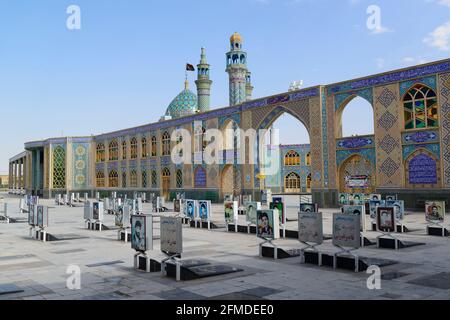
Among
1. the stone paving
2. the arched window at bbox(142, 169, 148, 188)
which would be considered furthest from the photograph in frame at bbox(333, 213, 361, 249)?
the arched window at bbox(142, 169, 148, 188)

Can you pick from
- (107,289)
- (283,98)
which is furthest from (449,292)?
(283,98)

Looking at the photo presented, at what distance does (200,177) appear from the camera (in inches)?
1700

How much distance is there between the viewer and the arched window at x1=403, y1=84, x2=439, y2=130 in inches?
1037

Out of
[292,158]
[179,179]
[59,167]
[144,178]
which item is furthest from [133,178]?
[292,158]

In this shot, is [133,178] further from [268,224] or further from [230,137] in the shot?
[268,224]

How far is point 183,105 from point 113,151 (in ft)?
41.2

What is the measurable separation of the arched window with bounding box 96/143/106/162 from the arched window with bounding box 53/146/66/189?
432cm

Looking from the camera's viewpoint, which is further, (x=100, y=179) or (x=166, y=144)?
(x=100, y=179)

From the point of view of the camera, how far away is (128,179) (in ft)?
174

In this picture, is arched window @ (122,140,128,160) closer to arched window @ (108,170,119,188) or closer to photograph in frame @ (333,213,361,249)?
arched window @ (108,170,119,188)

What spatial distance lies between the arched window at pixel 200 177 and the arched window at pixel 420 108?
20336mm

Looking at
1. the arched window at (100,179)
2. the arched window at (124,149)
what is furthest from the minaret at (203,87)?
the arched window at (100,179)

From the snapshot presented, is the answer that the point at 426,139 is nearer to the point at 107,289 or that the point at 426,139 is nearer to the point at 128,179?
the point at 107,289

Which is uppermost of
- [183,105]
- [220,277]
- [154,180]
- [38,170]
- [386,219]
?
[183,105]
